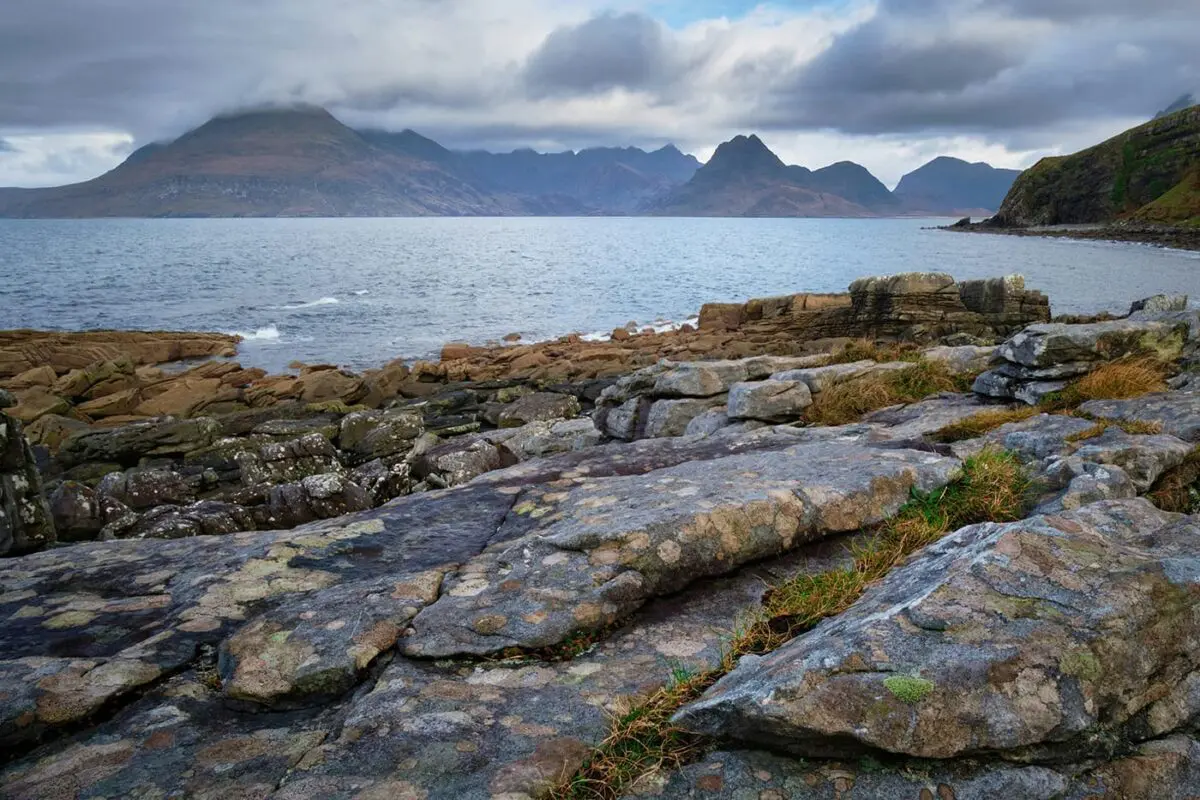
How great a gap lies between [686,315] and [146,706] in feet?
183

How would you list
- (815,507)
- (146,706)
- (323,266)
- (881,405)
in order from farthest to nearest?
(323,266) → (881,405) → (815,507) → (146,706)

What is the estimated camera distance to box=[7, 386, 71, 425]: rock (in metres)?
26.4

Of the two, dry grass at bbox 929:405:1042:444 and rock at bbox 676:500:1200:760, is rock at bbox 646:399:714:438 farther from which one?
rock at bbox 676:500:1200:760

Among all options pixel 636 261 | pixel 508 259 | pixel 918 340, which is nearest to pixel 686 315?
pixel 918 340

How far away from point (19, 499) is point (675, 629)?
28.0ft

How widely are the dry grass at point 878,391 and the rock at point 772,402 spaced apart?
255mm

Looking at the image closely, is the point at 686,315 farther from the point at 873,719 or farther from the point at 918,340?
the point at 873,719

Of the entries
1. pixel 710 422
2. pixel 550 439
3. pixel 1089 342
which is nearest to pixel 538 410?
pixel 550 439

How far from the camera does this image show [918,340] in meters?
32.4

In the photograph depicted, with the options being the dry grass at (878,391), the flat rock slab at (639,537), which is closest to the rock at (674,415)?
the dry grass at (878,391)

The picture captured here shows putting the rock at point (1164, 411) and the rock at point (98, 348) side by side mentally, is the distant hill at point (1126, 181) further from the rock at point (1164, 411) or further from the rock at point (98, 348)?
the rock at point (98, 348)

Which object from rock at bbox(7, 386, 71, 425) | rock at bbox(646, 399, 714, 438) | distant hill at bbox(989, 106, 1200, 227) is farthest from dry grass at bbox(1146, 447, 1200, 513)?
distant hill at bbox(989, 106, 1200, 227)

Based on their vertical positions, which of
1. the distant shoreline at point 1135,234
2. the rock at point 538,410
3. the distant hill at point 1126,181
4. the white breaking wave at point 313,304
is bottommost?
the rock at point 538,410

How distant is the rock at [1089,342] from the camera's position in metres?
11.3
